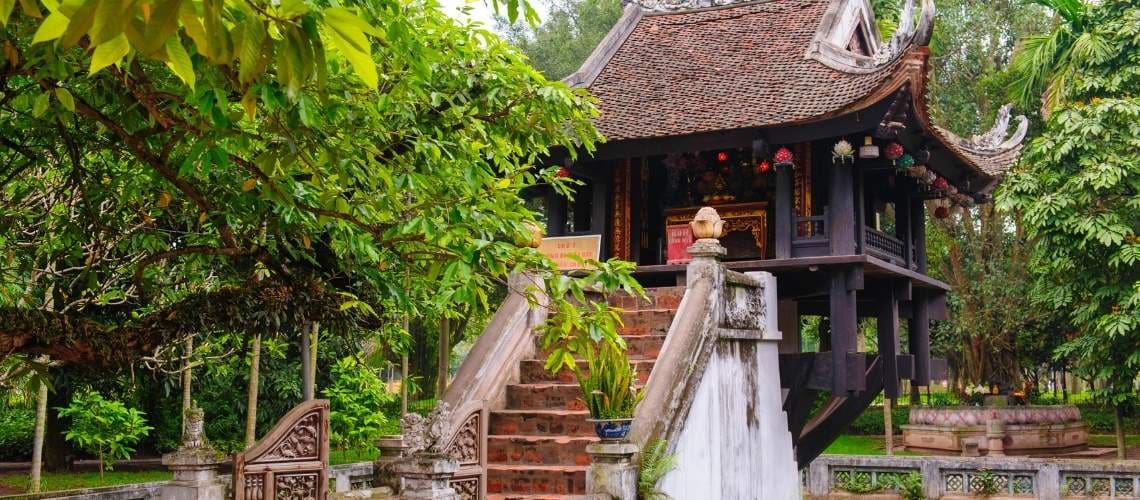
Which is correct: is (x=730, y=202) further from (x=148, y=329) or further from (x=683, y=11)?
(x=148, y=329)

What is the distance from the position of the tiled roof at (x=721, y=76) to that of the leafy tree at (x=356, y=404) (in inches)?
171

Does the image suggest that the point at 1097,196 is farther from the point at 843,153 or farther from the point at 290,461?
the point at 290,461

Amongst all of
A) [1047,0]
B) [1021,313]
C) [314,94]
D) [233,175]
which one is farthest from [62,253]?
[1021,313]

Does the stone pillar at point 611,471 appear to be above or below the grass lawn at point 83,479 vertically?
above

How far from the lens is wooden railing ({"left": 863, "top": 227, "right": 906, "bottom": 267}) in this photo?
10.7 m

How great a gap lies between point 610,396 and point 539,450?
3.99ft

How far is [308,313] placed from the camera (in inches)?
223

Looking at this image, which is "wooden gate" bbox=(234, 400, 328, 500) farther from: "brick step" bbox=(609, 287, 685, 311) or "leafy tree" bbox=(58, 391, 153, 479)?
"leafy tree" bbox=(58, 391, 153, 479)

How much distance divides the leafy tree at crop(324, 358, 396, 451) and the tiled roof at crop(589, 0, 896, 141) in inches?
171

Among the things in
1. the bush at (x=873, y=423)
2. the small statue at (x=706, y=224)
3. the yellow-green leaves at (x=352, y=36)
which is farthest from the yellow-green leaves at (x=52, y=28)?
the bush at (x=873, y=423)

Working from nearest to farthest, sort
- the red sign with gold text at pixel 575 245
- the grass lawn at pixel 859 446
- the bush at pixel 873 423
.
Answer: the red sign with gold text at pixel 575 245 → the grass lawn at pixel 859 446 → the bush at pixel 873 423

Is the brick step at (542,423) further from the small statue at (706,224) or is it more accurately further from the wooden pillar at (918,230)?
the wooden pillar at (918,230)

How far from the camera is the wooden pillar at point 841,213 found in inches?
395

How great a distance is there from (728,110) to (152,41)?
9140 millimetres
